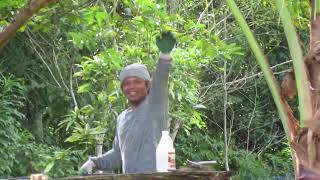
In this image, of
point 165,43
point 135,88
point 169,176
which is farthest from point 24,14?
point 169,176

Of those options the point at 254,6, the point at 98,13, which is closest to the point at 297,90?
the point at 98,13

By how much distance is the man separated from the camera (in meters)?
3.48

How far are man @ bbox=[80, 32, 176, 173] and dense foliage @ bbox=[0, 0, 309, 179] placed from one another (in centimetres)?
64

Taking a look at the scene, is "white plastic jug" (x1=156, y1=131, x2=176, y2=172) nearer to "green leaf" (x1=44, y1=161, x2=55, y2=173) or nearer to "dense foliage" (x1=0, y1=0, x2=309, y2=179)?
"dense foliage" (x1=0, y1=0, x2=309, y2=179)

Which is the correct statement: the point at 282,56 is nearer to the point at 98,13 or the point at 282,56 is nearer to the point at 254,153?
the point at 254,153

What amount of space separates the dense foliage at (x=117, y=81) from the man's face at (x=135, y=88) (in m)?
0.62

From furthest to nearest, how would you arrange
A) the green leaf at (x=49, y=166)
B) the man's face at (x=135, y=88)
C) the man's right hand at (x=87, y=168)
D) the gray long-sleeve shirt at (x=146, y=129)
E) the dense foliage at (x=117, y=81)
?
the green leaf at (x=49, y=166) → the dense foliage at (x=117, y=81) → the man's right hand at (x=87, y=168) → the man's face at (x=135, y=88) → the gray long-sleeve shirt at (x=146, y=129)

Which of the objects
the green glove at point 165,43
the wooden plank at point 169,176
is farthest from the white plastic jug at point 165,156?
the wooden plank at point 169,176

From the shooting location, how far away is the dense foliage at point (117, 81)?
4.72 meters

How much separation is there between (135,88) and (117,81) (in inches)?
70.2

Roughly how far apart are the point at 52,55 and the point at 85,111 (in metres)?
2.23

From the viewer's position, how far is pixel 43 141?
27.0 feet

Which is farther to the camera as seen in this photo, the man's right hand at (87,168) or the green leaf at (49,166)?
the green leaf at (49,166)

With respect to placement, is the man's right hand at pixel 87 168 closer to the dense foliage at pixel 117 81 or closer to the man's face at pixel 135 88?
the man's face at pixel 135 88
